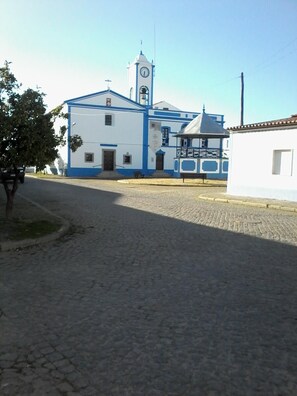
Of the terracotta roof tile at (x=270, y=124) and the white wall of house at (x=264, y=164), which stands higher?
the terracotta roof tile at (x=270, y=124)

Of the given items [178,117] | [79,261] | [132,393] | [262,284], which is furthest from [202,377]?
[178,117]

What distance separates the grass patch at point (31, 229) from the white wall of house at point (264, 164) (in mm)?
11217

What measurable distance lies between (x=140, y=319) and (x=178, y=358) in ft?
3.08

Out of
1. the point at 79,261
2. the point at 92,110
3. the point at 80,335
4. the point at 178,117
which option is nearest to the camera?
the point at 80,335

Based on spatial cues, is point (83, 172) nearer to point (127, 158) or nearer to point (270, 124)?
point (127, 158)

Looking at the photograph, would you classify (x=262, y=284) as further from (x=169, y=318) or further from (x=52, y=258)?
(x=52, y=258)

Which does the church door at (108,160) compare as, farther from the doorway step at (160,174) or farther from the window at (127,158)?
the doorway step at (160,174)

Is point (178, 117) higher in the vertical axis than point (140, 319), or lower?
higher

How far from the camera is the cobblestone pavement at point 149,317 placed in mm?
3193

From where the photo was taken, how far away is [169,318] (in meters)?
4.42

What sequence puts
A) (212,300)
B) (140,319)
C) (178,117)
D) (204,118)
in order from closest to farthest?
(140,319), (212,300), (204,118), (178,117)

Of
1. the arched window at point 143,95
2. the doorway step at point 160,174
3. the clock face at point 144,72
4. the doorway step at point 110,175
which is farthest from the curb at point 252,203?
the clock face at point 144,72

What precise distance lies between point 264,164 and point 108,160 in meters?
27.3

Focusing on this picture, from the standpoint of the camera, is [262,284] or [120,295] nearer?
[120,295]
